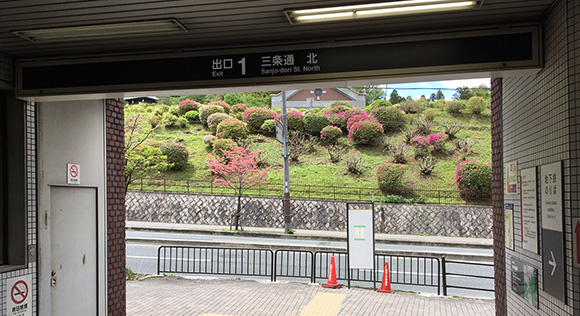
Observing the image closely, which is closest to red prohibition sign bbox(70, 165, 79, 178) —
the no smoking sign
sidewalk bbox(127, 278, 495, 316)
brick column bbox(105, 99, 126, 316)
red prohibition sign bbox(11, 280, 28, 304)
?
the no smoking sign

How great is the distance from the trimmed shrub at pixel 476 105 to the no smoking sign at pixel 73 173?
126 ft

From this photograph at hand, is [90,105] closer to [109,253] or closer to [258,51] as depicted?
[109,253]

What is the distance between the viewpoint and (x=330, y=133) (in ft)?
117

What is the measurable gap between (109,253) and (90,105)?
2288mm

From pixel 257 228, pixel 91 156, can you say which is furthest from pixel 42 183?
pixel 257 228

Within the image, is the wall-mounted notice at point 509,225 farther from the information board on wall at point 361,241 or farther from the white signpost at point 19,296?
the information board on wall at point 361,241

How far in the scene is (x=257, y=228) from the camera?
2686cm

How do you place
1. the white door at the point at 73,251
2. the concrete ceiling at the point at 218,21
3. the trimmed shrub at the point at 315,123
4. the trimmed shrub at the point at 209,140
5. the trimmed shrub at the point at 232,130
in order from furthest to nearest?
the trimmed shrub at the point at 315,123
the trimmed shrub at the point at 209,140
the trimmed shrub at the point at 232,130
the white door at the point at 73,251
the concrete ceiling at the point at 218,21

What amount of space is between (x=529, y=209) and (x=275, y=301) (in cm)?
668

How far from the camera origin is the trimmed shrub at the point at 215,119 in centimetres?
3766

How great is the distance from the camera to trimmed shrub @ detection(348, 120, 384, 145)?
3503cm

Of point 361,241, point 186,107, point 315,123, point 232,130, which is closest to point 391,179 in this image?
point 315,123

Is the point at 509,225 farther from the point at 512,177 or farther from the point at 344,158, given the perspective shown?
the point at 344,158

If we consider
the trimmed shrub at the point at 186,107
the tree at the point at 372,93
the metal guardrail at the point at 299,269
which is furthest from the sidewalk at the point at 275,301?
the tree at the point at 372,93
